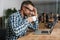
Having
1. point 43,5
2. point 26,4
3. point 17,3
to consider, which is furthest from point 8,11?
point 26,4

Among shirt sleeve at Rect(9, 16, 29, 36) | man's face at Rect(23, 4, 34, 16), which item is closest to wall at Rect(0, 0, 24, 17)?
man's face at Rect(23, 4, 34, 16)

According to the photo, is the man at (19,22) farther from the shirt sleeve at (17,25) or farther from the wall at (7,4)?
the wall at (7,4)

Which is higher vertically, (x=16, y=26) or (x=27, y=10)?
(x=27, y=10)

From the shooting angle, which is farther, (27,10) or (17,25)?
(27,10)

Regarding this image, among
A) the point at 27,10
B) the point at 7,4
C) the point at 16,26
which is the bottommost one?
the point at 16,26

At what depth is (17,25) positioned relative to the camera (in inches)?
111

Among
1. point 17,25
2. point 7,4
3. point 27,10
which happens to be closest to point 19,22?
point 17,25

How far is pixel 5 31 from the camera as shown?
4.61 feet

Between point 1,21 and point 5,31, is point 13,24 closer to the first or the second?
point 5,31

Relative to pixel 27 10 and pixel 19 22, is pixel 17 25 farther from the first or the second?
pixel 27 10

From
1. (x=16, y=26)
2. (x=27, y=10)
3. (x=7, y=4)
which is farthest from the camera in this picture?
(x=7, y=4)

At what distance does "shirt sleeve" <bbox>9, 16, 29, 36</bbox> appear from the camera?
279 centimetres

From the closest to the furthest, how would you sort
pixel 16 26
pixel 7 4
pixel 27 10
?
1. pixel 16 26
2. pixel 27 10
3. pixel 7 4

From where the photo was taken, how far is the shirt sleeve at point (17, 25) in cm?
279
